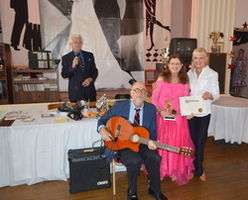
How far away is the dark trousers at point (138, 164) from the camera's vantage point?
81.1 inches

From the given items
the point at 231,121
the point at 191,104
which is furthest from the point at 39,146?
the point at 231,121

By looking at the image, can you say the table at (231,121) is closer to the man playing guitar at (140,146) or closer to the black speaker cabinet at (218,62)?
the black speaker cabinet at (218,62)

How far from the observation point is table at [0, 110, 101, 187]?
2.33m

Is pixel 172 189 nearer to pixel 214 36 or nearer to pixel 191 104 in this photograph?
pixel 191 104

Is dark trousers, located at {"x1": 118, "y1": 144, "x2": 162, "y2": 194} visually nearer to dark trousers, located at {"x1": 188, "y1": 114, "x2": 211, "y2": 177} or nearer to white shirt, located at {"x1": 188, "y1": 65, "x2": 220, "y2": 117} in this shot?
dark trousers, located at {"x1": 188, "y1": 114, "x2": 211, "y2": 177}

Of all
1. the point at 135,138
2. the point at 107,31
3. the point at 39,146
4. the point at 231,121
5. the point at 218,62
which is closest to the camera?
the point at 135,138

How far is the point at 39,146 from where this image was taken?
7.94ft

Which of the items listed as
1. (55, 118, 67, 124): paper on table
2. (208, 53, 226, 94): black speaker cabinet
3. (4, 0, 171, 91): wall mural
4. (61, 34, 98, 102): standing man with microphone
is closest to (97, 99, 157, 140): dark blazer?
(55, 118, 67, 124): paper on table

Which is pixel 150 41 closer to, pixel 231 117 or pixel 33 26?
pixel 33 26

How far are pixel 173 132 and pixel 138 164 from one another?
68 cm

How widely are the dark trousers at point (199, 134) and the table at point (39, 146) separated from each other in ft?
4.19

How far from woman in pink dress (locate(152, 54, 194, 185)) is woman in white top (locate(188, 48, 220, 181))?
0.12 meters

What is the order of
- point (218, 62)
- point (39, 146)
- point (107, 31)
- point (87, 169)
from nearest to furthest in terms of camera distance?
point (87, 169) < point (39, 146) < point (218, 62) < point (107, 31)

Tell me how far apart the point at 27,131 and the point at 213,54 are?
4514 mm
